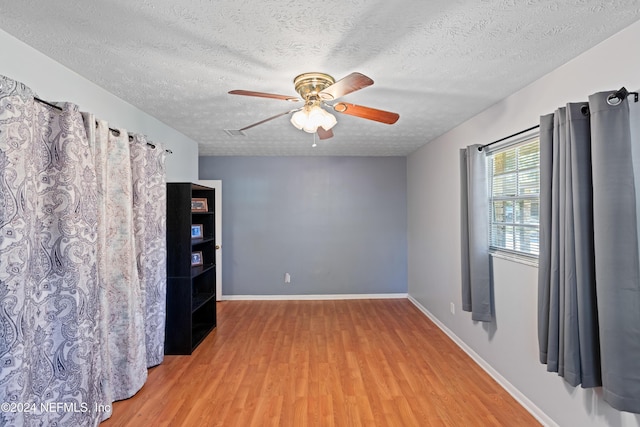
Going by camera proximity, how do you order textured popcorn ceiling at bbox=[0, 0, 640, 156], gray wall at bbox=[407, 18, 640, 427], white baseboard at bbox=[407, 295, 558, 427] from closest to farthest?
1. textured popcorn ceiling at bbox=[0, 0, 640, 156]
2. gray wall at bbox=[407, 18, 640, 427]
3. white baseboard at bbox=[407, 295, 558, 427]

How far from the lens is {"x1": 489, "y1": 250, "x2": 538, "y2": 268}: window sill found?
206 cm

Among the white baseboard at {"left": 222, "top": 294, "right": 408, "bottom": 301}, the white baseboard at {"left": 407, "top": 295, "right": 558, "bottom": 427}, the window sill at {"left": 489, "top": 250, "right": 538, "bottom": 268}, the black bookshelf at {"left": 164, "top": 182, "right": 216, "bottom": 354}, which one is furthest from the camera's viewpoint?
the white baseboard at {"left": 222, "top": 294, "right": 408, "bottom": 301}

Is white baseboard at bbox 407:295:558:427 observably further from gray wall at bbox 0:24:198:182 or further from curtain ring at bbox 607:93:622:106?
gray wall at bbox 0:24:198:182

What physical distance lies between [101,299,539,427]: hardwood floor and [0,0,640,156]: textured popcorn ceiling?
2332 mm

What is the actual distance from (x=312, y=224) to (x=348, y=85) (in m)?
3.29

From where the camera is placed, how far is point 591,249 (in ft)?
5.02

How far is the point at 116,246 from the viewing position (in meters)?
2.16

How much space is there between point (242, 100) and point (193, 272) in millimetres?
1864

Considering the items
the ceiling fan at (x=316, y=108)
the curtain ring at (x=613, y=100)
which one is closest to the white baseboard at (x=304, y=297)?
the ceiling fan at (x=316, y=108)

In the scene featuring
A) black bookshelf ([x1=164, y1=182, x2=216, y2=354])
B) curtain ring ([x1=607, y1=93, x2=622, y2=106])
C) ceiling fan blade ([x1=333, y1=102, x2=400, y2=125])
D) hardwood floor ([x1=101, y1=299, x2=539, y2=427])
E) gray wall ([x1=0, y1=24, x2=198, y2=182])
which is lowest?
hardwood floor ([x1=101, y1=299, x2=539, y2=427])

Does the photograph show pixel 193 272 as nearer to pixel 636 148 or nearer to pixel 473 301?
pixel 473 301

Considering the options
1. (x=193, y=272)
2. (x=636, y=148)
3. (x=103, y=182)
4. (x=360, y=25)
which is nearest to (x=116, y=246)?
(x=103, y=182)

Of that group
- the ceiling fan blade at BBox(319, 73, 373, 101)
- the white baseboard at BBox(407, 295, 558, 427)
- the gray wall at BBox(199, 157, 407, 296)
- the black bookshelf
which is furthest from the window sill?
the black bookshelf

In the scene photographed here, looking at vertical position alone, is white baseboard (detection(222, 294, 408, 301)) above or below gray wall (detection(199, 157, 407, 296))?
below
